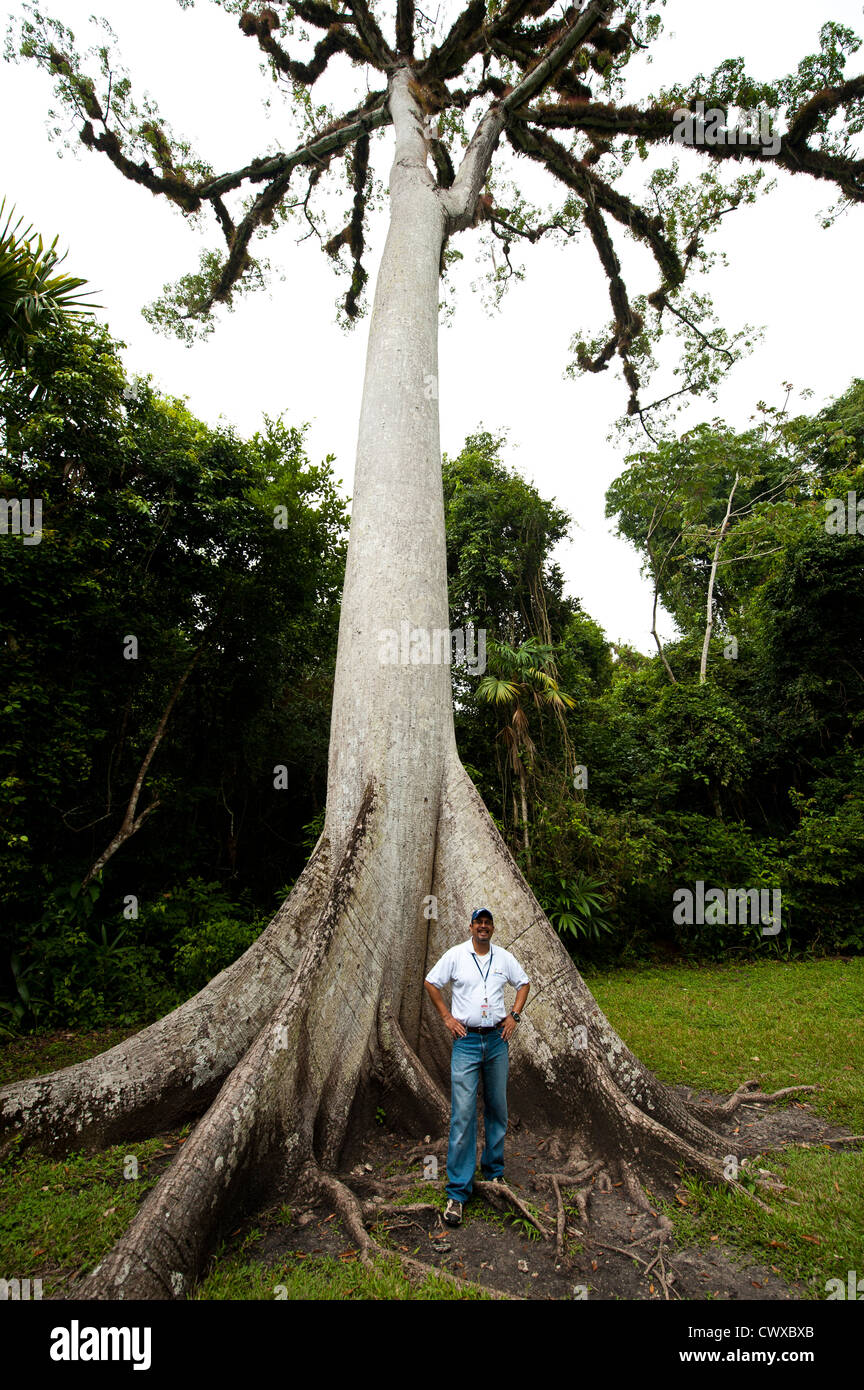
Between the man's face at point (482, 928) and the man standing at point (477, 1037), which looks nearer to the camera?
the man standing at point (477, 1037)

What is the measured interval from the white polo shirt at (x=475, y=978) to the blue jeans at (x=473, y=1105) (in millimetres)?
102

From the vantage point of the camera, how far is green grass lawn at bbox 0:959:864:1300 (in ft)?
7.34

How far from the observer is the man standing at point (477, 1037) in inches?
107

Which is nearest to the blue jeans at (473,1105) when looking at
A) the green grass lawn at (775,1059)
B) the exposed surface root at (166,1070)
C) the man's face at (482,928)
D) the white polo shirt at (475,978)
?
the white polo shirt at (475,978)

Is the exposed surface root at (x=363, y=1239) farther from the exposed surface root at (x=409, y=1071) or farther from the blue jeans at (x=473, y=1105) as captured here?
the exposed surface root at (x=409, y=1071)

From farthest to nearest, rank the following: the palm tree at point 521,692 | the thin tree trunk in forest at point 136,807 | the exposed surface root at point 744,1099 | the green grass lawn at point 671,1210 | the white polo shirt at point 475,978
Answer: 1. the palm tree at point 521,692
2. the thin tree trunk in forest at point 136,807
3. the exposed surface root at point 744,1099
4. the white polo shirt at point 475,978
5. the green grass lawn at point 671,1210

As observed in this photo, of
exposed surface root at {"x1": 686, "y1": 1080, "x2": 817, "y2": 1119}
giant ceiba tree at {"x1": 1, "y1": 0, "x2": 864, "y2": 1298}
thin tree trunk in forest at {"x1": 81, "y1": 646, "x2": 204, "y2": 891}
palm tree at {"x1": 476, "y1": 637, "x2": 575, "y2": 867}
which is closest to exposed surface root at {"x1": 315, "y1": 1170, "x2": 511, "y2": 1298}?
giant ceiba tree at {"x1": 1, "y1": 0, "x2": 864, "y2": 1298}

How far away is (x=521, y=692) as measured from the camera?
9.34 m

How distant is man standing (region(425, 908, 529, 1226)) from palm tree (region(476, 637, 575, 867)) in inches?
223

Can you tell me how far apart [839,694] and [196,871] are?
1061cm

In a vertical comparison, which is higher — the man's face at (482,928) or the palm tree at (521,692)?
the palm tree at (521,692)

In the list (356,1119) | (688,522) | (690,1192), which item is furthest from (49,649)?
A: (688,522)

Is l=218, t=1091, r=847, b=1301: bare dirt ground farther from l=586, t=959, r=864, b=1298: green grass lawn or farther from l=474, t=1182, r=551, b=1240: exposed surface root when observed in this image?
l=586, t=959, r=864, b=1298: green grass lawn

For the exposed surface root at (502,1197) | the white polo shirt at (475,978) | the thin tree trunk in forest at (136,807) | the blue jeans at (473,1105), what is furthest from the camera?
the thin tree trunk in forest at (136,807)
